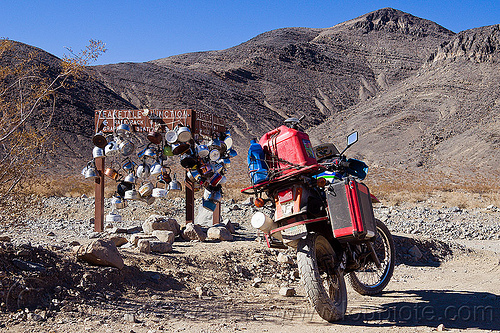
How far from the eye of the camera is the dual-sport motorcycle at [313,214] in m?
4.67

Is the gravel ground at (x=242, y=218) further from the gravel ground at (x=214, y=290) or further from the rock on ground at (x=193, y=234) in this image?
the gravel ground at (x=214, y=290)

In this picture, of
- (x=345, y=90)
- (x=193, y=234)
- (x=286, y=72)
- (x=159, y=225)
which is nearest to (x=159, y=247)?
(x=193, y=234)

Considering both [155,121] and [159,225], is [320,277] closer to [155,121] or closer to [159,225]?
[159,225]

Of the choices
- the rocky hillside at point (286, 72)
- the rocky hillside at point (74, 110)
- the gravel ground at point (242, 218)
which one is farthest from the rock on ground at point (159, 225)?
the rocky hillside at point (286, 72)

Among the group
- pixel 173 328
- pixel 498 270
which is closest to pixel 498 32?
pixel 498 270

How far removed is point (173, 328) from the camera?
4.49 metres

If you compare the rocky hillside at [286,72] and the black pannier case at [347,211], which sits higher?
the rocky hillside at [286,72]

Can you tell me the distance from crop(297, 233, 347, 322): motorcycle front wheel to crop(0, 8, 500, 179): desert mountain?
35.9m

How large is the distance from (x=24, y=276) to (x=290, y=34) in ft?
360

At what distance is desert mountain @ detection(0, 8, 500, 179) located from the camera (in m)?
44.9

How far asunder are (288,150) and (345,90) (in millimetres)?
80068

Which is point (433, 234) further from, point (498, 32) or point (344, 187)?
point (498, 32)

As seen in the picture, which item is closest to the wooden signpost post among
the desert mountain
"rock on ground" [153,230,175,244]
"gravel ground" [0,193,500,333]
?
"rock on ground" [153,230,175,244]

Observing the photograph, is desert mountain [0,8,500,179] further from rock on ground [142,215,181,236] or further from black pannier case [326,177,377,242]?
black pannier case [326,177,377,242]
